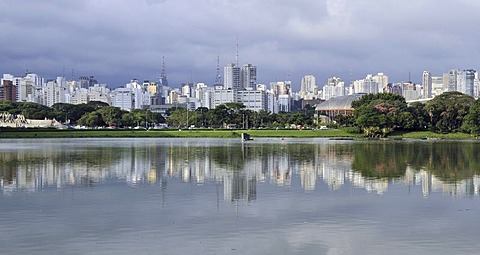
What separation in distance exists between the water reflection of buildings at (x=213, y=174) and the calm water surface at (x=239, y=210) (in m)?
0.07

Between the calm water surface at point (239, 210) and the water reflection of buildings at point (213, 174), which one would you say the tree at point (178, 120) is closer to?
the water reflection of buildings at point (213, 174)

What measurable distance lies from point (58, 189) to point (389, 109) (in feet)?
219

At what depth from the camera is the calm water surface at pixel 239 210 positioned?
1289cm

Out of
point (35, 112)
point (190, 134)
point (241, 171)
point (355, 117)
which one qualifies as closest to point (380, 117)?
point (355, 117)

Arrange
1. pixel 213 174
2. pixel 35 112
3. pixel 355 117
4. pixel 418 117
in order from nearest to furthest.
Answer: pixel 213 174 → pixel 418 117 → pixel 355 117 → pixel 35 112

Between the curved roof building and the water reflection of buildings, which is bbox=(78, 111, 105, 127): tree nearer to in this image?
the curved roof building

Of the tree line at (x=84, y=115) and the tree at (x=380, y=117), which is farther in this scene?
the tree line at (x=84, y=115)

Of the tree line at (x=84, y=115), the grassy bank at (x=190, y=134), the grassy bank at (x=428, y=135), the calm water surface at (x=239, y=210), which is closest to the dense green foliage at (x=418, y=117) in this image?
the grassy bank at (x=428, y=135)

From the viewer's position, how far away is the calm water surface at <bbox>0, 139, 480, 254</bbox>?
1289cm

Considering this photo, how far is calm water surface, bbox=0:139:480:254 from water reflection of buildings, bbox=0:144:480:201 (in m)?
0.07

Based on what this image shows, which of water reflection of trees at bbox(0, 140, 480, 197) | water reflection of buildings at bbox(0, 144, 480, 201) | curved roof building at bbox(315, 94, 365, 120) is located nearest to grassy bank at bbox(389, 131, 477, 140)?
water reflection of trees at bbox(0, 140, 480, 197)

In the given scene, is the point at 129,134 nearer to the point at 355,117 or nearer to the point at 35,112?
the point at 355,117

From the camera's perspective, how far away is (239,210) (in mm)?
17141

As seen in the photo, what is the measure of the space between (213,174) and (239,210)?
32.5ft
